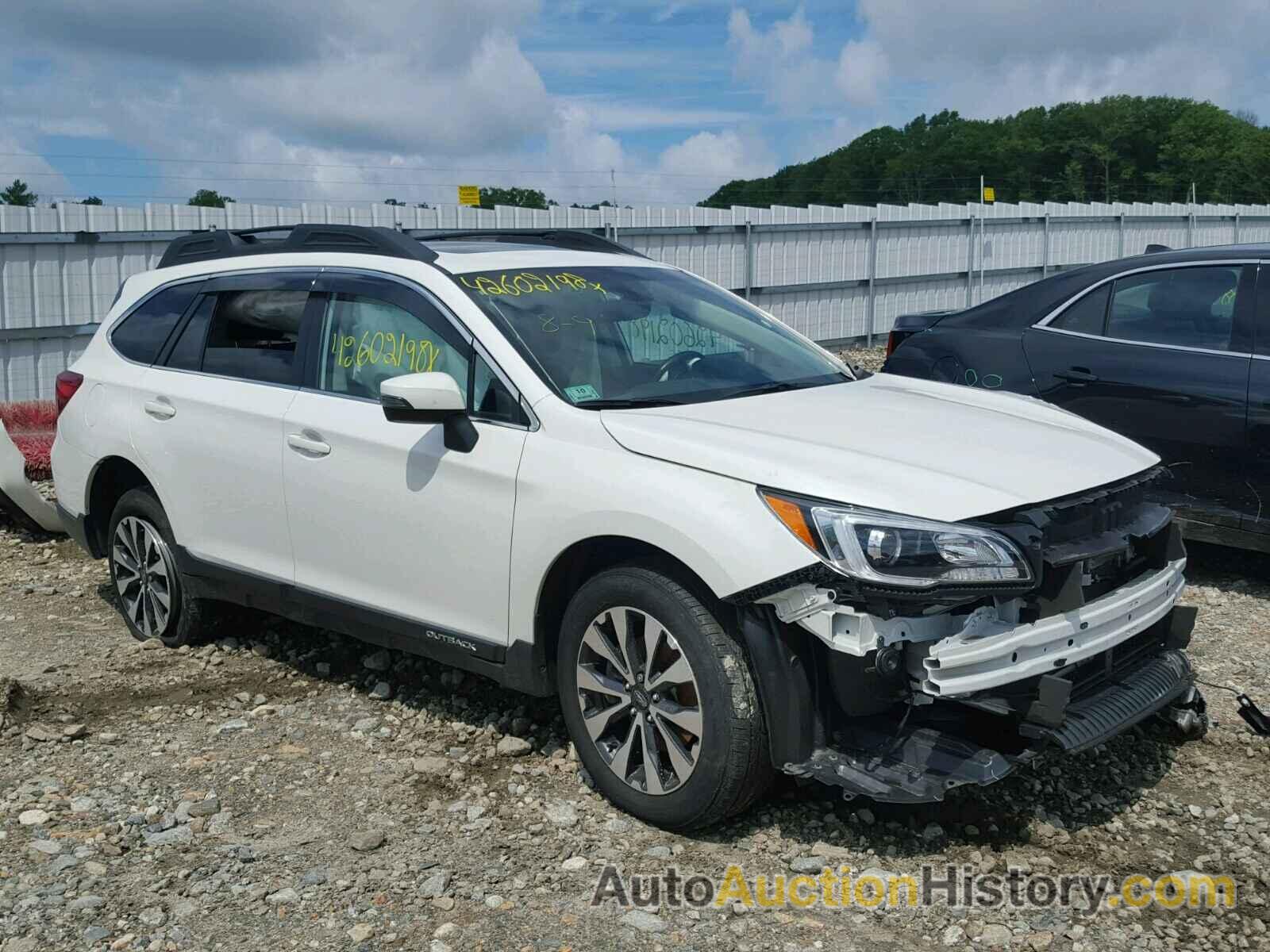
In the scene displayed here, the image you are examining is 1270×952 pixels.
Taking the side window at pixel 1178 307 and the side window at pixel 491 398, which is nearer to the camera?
the side window at pixel 491 398

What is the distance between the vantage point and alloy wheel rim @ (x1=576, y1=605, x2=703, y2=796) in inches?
145

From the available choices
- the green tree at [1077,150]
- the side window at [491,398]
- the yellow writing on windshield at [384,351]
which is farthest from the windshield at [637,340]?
the green tree at [1077,150]

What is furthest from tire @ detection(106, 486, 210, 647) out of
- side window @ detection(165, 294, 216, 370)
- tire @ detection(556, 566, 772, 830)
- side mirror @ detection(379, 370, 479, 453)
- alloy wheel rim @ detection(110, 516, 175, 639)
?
tire @ detection(556, 566, 772, 830)

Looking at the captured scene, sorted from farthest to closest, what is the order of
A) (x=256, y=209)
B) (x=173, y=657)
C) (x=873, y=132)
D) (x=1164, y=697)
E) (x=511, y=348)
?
(x=873, y=132) < (x=256, y=209) < (x=173, y=657) < (x=511, y=348) < (x=1164, y=697)

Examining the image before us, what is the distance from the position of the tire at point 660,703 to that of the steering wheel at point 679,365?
913mm

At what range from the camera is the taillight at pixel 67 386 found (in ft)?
19.3

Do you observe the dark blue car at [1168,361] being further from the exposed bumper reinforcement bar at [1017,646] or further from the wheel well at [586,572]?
the wheel well at [586,572]

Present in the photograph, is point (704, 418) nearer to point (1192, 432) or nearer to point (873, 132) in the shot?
point (1192, 432)

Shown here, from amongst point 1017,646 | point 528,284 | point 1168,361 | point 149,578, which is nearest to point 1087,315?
point 1168,361

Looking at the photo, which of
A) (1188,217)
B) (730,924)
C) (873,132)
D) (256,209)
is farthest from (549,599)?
(873,132)

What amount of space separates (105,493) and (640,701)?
326 centimetres

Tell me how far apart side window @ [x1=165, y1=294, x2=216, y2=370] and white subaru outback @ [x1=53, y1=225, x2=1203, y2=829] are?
0.01m

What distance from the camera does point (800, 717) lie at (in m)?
3.47

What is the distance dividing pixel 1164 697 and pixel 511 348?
7.51 feet
